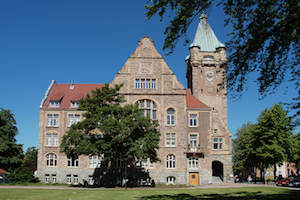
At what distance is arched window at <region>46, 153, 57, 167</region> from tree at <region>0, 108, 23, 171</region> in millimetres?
7694

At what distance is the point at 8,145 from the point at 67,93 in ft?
38.9

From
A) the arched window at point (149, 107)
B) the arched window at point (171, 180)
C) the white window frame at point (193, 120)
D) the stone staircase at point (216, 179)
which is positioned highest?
the arched window at point (149, 107)

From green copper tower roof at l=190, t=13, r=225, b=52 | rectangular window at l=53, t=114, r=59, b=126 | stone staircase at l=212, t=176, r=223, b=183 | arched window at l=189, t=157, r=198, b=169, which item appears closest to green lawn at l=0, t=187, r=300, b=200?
arched window at l=189, t=157, r=198, b=169

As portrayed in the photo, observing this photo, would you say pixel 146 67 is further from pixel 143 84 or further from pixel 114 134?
pixel 114 134

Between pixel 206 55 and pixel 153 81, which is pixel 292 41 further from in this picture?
pixel 206 55

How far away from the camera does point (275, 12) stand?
37.8ft

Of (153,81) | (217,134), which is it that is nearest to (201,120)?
(217,134)

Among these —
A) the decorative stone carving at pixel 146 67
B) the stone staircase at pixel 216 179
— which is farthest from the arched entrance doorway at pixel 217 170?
the decorative stone carving at pixel 146 67

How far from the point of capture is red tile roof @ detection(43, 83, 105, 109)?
1638 inches

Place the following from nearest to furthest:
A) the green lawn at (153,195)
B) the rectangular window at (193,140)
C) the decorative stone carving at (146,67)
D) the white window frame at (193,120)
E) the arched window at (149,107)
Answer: the green lawn at (153,195), the arched window at (149,107), the rectangular window at (193,140), the decorative stone carving at (146,67), the white window frame at (193,120)

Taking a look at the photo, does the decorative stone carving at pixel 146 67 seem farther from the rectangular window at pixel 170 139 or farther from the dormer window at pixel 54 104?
the dormer window at pixel 54 104

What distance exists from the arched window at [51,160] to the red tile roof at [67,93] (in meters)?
6.69

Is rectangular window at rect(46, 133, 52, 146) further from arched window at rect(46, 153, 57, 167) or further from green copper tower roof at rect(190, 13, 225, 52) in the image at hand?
green copper tower roof at rect(190, 13, 225, 52)

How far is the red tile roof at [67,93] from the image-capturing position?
41.6 metres
